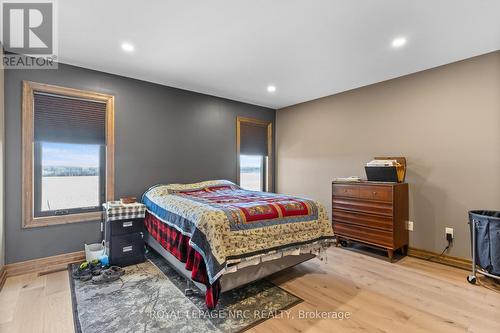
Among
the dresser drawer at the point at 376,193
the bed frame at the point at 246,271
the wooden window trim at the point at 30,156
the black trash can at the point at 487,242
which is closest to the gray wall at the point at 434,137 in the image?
the black trash can at the point at 487,242

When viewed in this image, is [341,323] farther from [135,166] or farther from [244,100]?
[244,100]

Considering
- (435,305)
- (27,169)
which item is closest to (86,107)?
(27,169)

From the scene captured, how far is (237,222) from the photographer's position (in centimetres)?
211

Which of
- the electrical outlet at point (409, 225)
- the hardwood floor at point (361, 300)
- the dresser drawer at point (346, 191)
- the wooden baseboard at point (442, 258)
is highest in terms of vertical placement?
the dresser drawer at point (346, 191)

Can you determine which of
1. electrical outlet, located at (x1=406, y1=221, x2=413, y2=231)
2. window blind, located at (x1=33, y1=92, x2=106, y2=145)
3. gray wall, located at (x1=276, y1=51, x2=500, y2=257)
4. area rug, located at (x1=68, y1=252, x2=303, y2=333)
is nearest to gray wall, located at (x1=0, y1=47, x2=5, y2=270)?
window blind, located at (x1=33, y1=92, x2=106, y2=145)

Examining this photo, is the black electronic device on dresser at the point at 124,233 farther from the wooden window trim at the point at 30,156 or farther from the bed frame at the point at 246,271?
the wooden window trim at the point at 30,156

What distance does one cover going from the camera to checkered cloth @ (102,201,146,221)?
2.81 metres

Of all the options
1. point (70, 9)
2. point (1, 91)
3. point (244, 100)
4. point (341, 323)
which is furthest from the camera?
point (244, 100)

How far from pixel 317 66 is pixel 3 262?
13.5 feet

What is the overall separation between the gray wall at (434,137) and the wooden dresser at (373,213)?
301mm

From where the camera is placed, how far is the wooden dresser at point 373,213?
302 centimetres

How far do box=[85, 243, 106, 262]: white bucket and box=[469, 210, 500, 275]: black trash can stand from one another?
4.04m

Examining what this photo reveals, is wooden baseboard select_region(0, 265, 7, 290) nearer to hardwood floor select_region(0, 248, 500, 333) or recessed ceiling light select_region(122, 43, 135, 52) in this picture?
hardwood floor select_region(0, 248, 500, 333)

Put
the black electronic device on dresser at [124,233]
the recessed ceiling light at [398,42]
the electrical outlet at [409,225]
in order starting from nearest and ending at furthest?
the recessed ceiling light at [398,42] → the black electronic device on dresser at [124,233] → the electrical outlet at [409,225]
